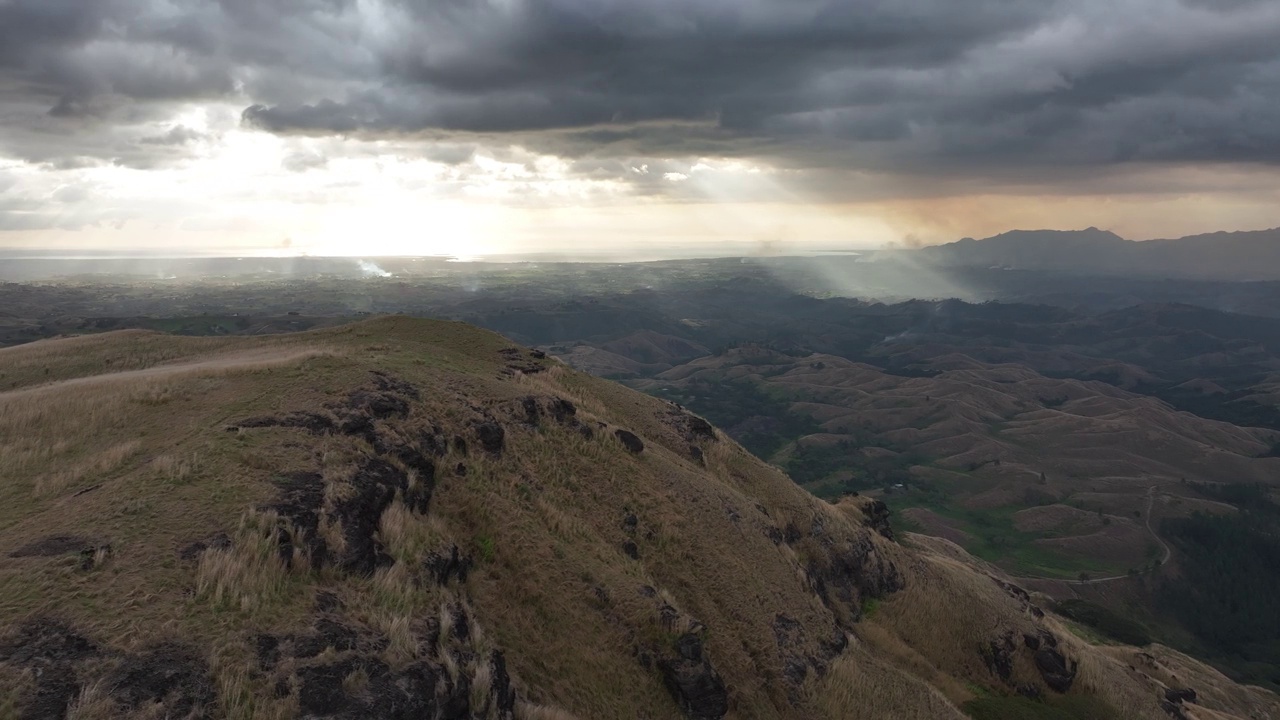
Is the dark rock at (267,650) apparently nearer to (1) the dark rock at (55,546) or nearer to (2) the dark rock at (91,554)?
(2) the dark rock at (91,554)

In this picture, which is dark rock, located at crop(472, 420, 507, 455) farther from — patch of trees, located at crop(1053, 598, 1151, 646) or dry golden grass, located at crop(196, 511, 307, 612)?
patch of trees, located at crop(1053, 598, 1151, 646)

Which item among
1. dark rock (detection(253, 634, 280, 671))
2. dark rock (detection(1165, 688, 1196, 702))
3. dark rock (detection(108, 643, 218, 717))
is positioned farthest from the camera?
dark rock (detection(1165, 688, 1196, 702))

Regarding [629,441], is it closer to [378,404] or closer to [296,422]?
[378,404]

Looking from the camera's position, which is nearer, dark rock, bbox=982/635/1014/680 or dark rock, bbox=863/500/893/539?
dark rock, bbox=982/635/1014/680

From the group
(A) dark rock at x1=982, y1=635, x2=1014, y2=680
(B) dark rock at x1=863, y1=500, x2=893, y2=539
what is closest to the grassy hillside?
(A) dark rock at x1=982, y1=635, x2=1014, y2=680

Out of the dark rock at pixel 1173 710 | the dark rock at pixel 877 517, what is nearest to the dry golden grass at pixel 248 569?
the dark rock at pixel 877 517

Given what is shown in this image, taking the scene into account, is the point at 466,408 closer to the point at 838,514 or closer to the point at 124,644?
the point at 124,644

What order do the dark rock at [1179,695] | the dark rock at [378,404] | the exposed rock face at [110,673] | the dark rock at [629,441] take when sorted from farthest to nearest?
the dark rock at [1179,695]
the dark rock at [629,441]
the dark rock at [378,404]
the exposed rock face at [110,673]
